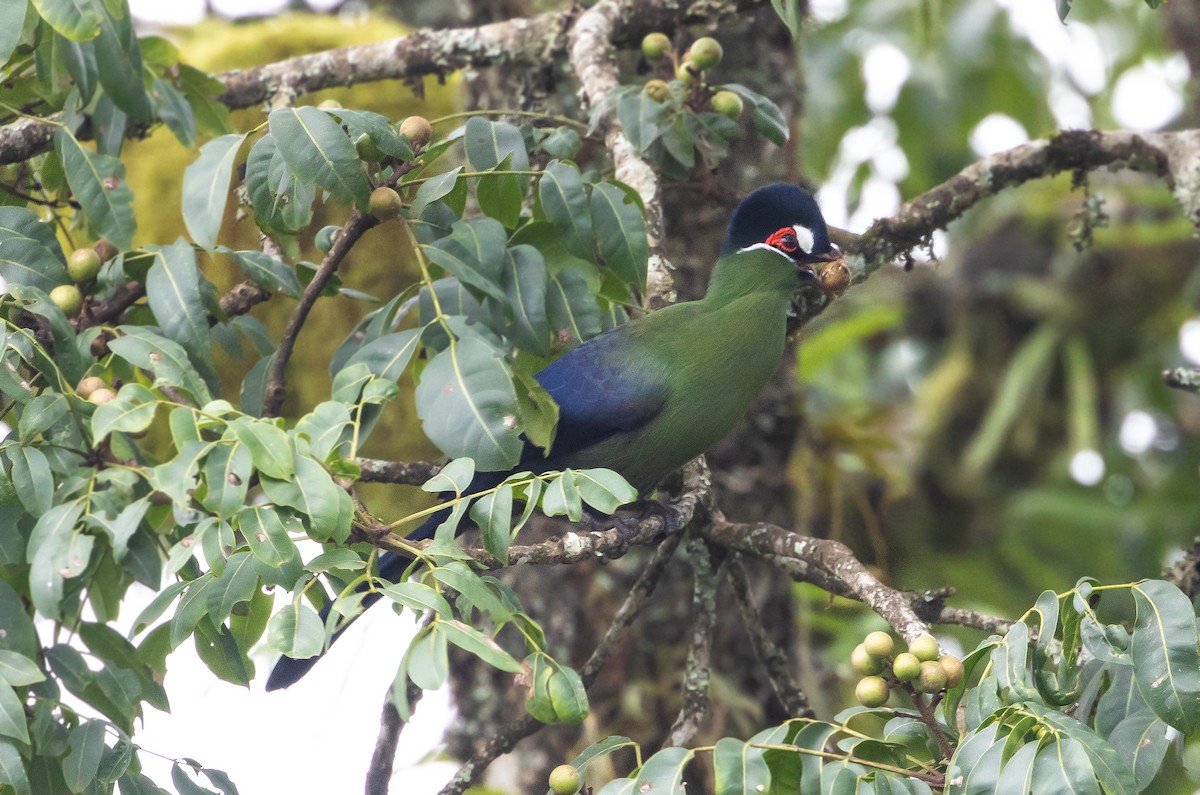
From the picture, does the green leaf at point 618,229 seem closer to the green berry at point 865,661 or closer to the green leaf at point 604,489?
the green leaf at point 604,489

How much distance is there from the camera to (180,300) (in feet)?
7.68

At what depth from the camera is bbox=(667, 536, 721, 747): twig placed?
2.69m

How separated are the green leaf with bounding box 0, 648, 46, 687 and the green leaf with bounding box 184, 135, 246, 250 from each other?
793mm

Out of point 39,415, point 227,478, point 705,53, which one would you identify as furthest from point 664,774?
point 705,53

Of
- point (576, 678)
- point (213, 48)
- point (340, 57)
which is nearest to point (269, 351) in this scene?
point (340, 57)

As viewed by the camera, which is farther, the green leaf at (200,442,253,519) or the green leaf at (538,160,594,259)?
the green leaf at (538,160,594,259)

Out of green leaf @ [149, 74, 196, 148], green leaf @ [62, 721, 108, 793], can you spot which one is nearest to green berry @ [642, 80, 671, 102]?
green leaf @ [149, 74, 196, 148]

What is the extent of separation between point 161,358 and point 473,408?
55 cm

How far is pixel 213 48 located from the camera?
437cm

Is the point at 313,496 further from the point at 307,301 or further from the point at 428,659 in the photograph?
the point at 307,301

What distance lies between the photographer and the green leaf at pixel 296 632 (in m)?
1.69

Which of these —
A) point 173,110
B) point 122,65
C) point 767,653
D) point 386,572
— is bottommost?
point 767,653

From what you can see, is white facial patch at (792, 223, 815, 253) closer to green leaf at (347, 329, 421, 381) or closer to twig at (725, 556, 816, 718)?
twig at (725, 556, 816, 718)

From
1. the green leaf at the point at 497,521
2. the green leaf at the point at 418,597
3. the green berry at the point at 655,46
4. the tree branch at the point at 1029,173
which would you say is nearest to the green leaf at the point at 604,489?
the green leaf at the point at 497,521
